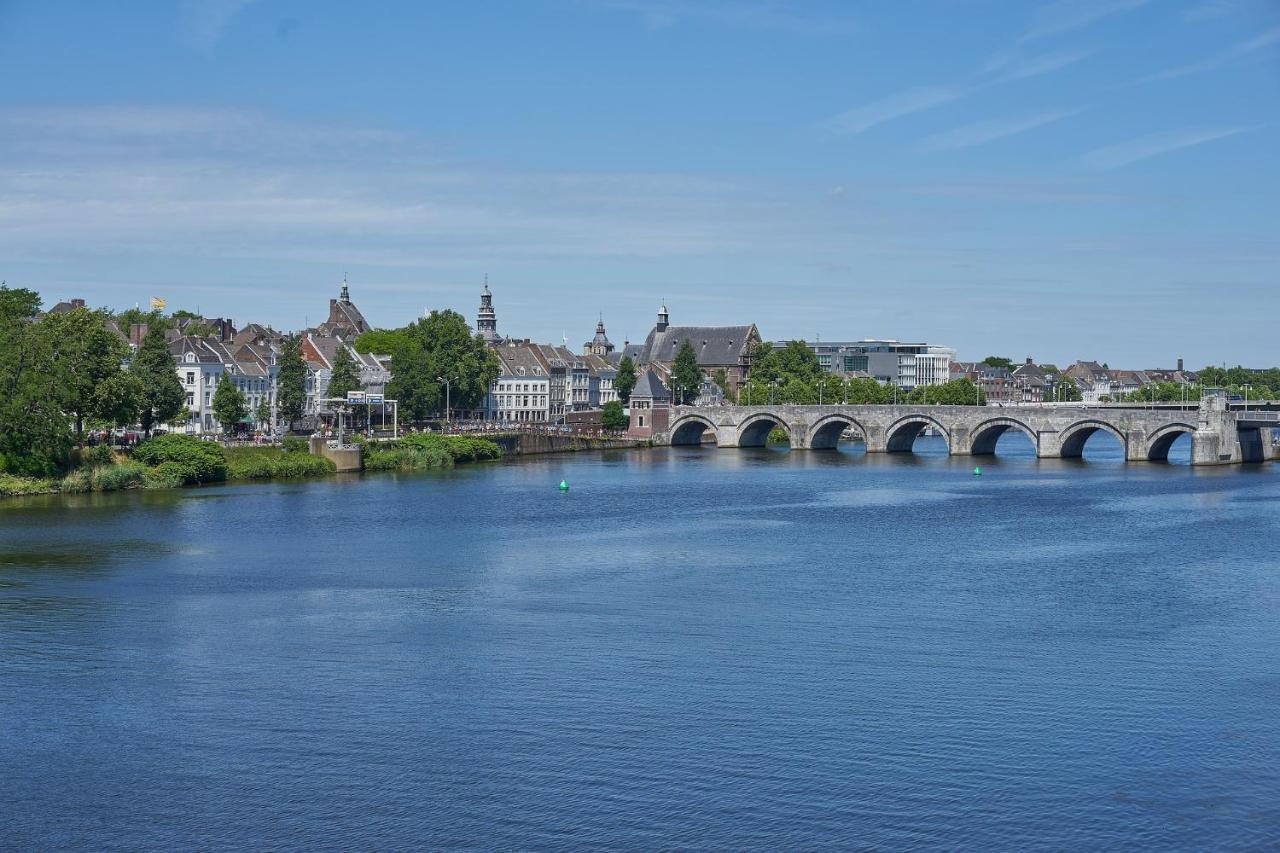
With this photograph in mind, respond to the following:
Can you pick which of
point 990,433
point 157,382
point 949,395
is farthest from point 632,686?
point 949,395

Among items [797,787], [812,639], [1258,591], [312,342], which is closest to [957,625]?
[812,639]

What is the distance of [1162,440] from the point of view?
11194 cm

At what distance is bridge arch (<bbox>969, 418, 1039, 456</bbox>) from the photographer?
387 feet

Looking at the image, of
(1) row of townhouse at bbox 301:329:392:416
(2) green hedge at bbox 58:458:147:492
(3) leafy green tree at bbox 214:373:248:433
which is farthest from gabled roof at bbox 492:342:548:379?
(2) green hedge at bbox 58:458:147:492

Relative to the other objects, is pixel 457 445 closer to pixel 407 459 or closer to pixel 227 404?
pixel 407 459

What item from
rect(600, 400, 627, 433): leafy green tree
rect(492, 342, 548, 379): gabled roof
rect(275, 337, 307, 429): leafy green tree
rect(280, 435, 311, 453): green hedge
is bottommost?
rect(280, 435, 311, 453): green hedge

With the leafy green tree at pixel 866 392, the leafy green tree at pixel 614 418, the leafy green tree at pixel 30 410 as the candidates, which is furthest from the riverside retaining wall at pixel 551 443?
the leafy green tree at pixel 30 410

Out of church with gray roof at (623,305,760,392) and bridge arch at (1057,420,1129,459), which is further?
church with gray roof at (623,305,760,392)

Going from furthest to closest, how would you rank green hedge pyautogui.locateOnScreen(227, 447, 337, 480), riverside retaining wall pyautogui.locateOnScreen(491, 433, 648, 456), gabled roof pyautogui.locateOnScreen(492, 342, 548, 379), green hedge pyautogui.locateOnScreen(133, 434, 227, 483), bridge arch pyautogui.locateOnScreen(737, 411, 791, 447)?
gabled roof pyautogui.locateOnScreen(492, 342, 548, 379) < bridge arch pyautogui.locateOnScreen(737, 411, 791, 447) < riverside retaining wall pyautogui.locateOnScreen(491, 433, 648, 456) < green hedge pyautogui.locateOnScreen(227, 447, 337, 480) < green hedge pyautogui.locateOnScreen(133, 434, 227, 483)

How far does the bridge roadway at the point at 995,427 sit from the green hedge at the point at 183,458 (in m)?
57.8

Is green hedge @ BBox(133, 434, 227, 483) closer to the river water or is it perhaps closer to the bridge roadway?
the river water

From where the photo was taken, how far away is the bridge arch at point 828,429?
129 metres

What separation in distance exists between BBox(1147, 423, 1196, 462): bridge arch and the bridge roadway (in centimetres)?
7

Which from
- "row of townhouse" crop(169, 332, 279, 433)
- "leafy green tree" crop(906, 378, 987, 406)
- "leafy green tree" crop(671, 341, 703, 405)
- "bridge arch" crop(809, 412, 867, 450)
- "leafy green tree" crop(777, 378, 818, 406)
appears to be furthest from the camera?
"leafy green tree" crop(906, 378, 987, 406)
